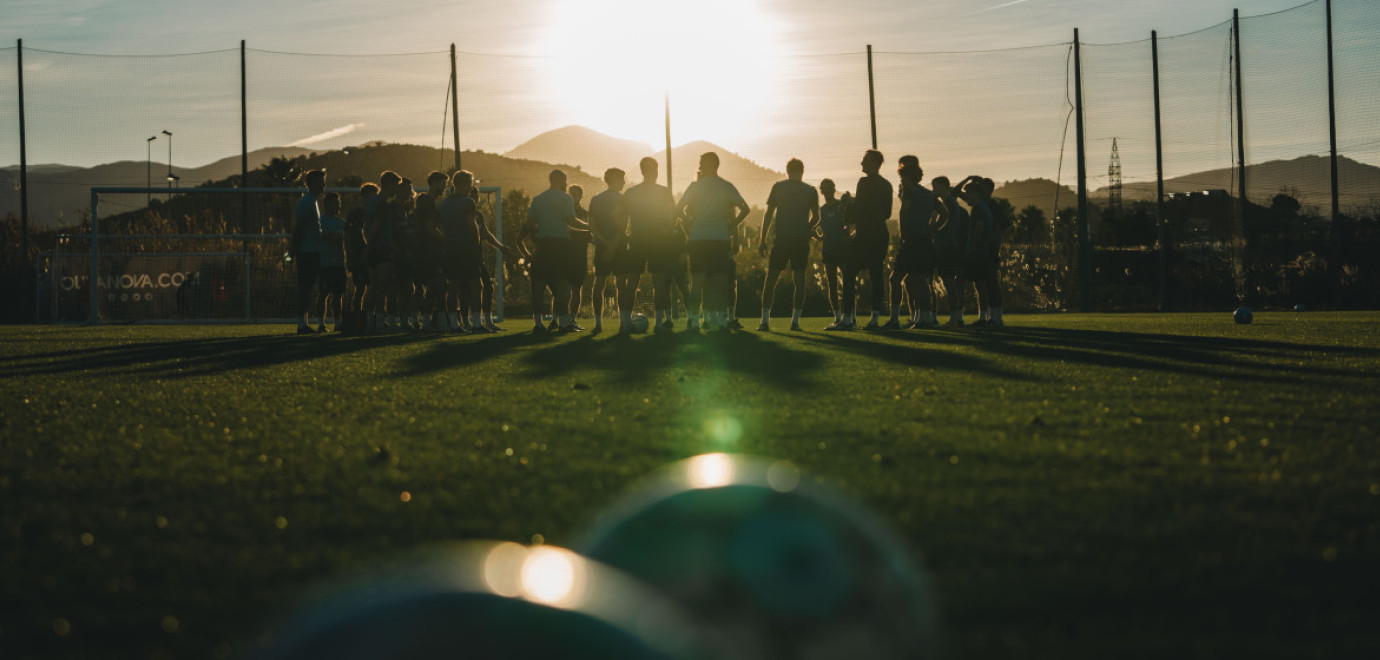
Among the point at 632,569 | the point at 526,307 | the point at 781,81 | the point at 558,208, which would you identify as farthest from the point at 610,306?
the point at 632,569

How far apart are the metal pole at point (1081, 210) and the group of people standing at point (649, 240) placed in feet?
45.1

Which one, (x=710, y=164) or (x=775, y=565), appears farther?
(x=710, y=164)

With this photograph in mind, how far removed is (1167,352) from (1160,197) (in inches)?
801

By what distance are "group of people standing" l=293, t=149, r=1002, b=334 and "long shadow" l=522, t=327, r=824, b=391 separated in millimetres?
1218

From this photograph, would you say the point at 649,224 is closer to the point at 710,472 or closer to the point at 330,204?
the point at 330,204

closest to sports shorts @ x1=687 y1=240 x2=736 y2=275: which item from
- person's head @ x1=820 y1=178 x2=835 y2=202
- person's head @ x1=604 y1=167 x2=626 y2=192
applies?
person's head @ x1=604 y1=167 x2=626 y2=192

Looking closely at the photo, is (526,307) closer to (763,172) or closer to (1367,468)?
(763,172)

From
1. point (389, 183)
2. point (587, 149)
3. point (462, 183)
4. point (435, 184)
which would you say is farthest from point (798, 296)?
point (587, 149)

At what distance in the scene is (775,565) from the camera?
191cm

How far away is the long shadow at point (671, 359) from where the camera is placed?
27.0 ft

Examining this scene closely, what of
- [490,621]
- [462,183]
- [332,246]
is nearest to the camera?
[490,621]

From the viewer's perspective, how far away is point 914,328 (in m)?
15.1

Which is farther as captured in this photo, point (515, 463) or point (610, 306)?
point (610, 306)

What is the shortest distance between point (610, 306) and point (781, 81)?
728cm
